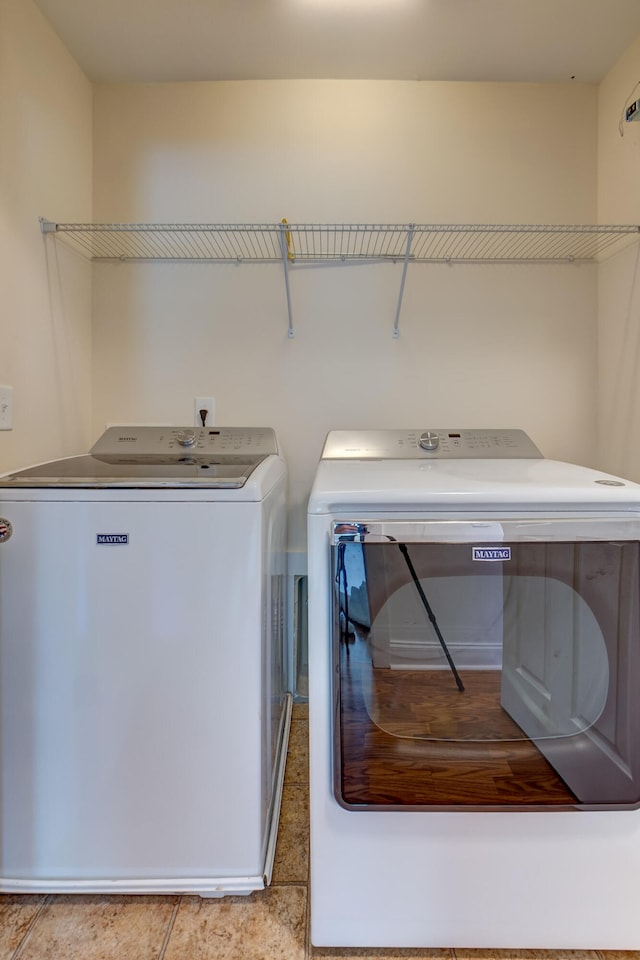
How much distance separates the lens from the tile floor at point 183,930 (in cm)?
97

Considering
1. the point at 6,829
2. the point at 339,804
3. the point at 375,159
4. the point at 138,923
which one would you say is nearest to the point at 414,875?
the point at 339,804

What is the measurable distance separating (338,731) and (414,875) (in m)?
0.34

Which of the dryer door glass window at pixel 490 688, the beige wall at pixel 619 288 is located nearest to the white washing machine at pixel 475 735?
the dryer door glass window at pixel 490 688

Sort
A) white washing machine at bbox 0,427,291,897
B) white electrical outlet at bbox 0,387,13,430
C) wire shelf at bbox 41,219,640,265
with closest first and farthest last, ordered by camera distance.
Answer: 1. white washing machine at bbox 0,427,291,897
2. white electrical outlet at bbox 0,387,13,430
3. wire shelf at bbox 41,219,640,265

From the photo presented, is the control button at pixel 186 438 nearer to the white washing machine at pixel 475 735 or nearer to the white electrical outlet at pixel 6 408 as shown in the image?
the white electrical outlet at pixel 6 408

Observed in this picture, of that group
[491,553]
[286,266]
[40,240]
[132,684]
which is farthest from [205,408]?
[491,553]

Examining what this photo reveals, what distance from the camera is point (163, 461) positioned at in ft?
4.60

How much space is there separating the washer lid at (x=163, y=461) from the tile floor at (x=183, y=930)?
956 millimetres

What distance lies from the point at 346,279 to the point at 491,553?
1275 mm

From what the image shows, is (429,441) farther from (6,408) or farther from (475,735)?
(6,408)

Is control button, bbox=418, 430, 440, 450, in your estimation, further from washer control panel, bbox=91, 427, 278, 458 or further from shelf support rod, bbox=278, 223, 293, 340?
shelf support rod, bbox=278, 223, 293, 340

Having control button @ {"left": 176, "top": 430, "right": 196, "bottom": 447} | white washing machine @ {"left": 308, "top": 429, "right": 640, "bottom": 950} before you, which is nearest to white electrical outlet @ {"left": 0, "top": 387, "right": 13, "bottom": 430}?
control button @ {"left": 176, "top": 430, "right": 196, "bottom": 447}

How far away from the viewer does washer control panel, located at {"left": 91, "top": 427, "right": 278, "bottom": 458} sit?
1559 mm

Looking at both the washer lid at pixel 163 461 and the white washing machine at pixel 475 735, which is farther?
the washer lid at pixel 163 461
